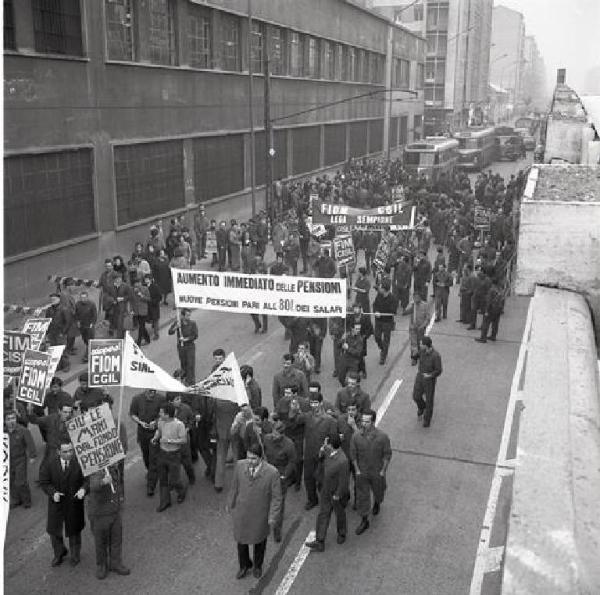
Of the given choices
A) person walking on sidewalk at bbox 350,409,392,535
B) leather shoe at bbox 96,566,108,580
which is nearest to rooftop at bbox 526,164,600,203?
person walking on sidewalk at bbox 350,409,392,535

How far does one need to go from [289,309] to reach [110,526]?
4921mm

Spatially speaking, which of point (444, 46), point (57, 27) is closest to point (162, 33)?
point (57, 27)

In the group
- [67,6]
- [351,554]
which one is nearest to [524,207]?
[351,554]

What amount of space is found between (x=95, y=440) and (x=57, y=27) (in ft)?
44.0

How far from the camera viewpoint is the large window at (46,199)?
54.0 ft

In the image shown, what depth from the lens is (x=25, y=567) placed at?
24.7 feet

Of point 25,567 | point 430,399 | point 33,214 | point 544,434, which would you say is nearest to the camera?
point 544,434

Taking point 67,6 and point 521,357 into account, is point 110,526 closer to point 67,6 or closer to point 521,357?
point 521,357

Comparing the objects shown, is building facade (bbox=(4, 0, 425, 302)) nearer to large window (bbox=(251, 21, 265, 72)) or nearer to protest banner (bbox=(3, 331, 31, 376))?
large window (bbox=(251, 21, 265, 72))

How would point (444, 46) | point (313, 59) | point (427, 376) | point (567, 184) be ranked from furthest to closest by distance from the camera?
point (444, 46) → point (313, 59) → point (427, 376) → point (567, 184)

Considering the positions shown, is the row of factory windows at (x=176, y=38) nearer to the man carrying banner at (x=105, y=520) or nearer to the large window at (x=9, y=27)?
the large window at (x=9, y=27)

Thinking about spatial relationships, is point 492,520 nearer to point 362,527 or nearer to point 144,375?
point 362,527

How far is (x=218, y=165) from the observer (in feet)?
90.3

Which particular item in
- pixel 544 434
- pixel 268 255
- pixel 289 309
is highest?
pixel 544 434
